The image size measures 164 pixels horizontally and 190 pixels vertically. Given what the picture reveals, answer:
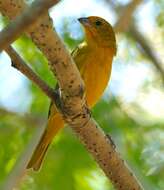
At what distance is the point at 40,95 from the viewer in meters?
4.30

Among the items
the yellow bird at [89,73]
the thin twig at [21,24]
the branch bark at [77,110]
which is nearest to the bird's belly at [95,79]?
the yellow bird at [89,73]

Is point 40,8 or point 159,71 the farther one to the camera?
point 159,71

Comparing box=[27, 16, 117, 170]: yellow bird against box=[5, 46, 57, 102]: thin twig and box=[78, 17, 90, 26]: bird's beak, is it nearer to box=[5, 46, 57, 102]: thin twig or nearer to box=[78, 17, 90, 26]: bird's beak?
box=[78, 17, 90, 26]: bird's beak

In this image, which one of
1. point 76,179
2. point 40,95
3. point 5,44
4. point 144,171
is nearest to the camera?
point 5,44

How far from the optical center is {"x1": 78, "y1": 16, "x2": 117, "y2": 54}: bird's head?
14.6 ft

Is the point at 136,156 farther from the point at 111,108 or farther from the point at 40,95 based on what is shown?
the point at 40,95

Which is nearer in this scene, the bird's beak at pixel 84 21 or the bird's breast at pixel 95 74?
the bird's breast at pixel 95 74

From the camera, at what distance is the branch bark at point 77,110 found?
81.2 inches

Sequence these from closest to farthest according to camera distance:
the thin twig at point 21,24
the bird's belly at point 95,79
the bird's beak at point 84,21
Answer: the thin twig at point 21,24
the bird's belly at point 95,79
the bird's beak at point 84,21

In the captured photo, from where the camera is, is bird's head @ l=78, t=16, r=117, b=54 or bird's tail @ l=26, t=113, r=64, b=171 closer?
bird's tail @ l=26, t=113, r=64, b=171

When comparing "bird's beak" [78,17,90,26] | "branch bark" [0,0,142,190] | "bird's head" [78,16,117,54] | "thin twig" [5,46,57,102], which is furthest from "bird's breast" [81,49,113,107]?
"thin twig" [5,46,57,102]

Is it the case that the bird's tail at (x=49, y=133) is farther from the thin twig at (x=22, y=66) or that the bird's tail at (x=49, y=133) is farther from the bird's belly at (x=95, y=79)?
the thin twig at (x=22, y=66)

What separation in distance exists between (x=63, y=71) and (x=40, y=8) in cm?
120

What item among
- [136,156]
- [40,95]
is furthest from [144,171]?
[40,95]
